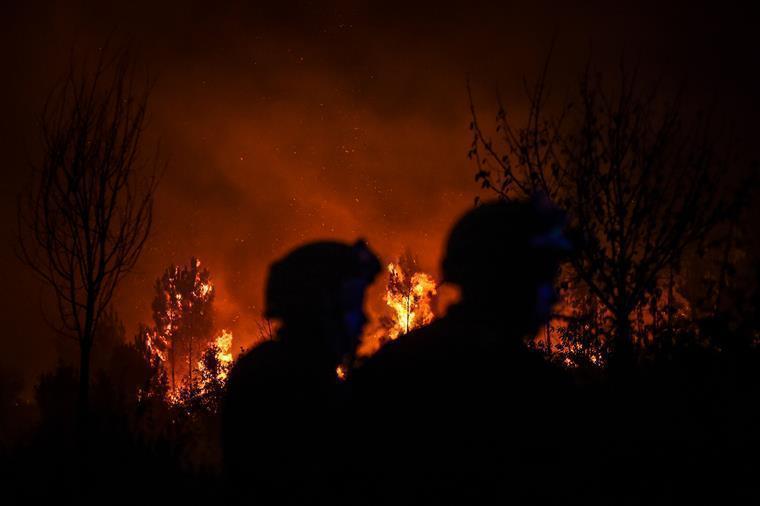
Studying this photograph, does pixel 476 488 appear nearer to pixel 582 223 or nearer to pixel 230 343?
pixel 582 223

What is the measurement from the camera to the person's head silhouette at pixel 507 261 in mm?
1410

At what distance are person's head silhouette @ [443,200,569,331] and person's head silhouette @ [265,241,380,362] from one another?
1.11 meters

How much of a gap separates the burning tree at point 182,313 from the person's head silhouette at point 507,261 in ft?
214

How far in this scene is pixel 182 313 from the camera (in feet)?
204

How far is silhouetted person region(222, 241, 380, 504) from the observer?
2.44m

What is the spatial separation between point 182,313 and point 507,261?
65901mm

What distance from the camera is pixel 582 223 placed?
6586 mm

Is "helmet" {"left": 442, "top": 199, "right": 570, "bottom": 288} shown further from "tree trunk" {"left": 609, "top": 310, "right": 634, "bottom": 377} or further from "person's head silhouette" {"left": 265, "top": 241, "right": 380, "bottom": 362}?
"tree trunk" {"left": 609, "top": 310, "right": 634, "bottom": 377}

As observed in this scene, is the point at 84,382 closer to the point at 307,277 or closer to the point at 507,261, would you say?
the point at 307,277

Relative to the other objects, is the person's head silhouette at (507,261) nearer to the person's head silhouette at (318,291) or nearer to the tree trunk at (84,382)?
the person's head silhouette at (318,291)

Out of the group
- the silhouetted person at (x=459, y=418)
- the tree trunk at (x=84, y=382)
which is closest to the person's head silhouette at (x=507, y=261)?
the silhouetted person at (x=459, y=418)

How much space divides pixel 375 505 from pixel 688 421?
2083mm

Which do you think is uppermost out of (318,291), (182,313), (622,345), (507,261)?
(182,313)

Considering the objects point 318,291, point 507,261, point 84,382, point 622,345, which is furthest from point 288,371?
point 622,345
